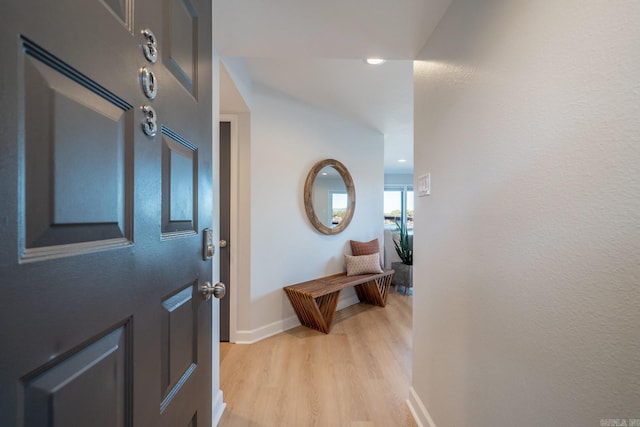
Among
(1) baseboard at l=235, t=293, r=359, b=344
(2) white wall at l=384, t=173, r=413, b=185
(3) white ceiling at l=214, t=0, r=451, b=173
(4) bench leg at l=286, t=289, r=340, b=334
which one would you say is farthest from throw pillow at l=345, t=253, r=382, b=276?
(2) white wall at l=384, t=173, r=413, b=185

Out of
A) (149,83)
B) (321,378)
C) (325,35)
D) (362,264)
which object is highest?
(325,35)

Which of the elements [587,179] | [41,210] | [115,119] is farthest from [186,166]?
[587,179]

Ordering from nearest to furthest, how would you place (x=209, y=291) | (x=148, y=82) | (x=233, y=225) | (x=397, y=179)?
(x=148, y=82) < (x=209, y=291) < (x=233, y=225) < (x=397, y=179)

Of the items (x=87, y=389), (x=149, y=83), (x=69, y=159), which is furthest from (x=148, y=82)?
(x=87, y=389)

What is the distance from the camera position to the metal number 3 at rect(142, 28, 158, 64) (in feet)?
1.79

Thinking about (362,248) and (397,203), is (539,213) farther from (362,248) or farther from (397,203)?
(397,203)

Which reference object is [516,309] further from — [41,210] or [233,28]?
[233,28]

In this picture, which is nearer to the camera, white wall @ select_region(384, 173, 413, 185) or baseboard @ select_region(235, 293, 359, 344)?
baseboard @ select_region(235, 293, 359, 344)

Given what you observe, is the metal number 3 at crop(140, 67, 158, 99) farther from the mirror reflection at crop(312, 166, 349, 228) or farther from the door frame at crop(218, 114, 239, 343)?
the mirror reflection at crop(312, 166, 349, 228)

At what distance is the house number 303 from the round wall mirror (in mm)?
2302

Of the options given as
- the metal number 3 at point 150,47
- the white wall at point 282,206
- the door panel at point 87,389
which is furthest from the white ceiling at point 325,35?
the door panel at point 87,389

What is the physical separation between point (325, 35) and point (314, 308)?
6.98ft

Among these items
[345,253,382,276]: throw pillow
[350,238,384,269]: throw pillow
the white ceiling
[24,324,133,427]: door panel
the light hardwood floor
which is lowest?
the light hardwood floor

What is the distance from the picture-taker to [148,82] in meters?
0.55
